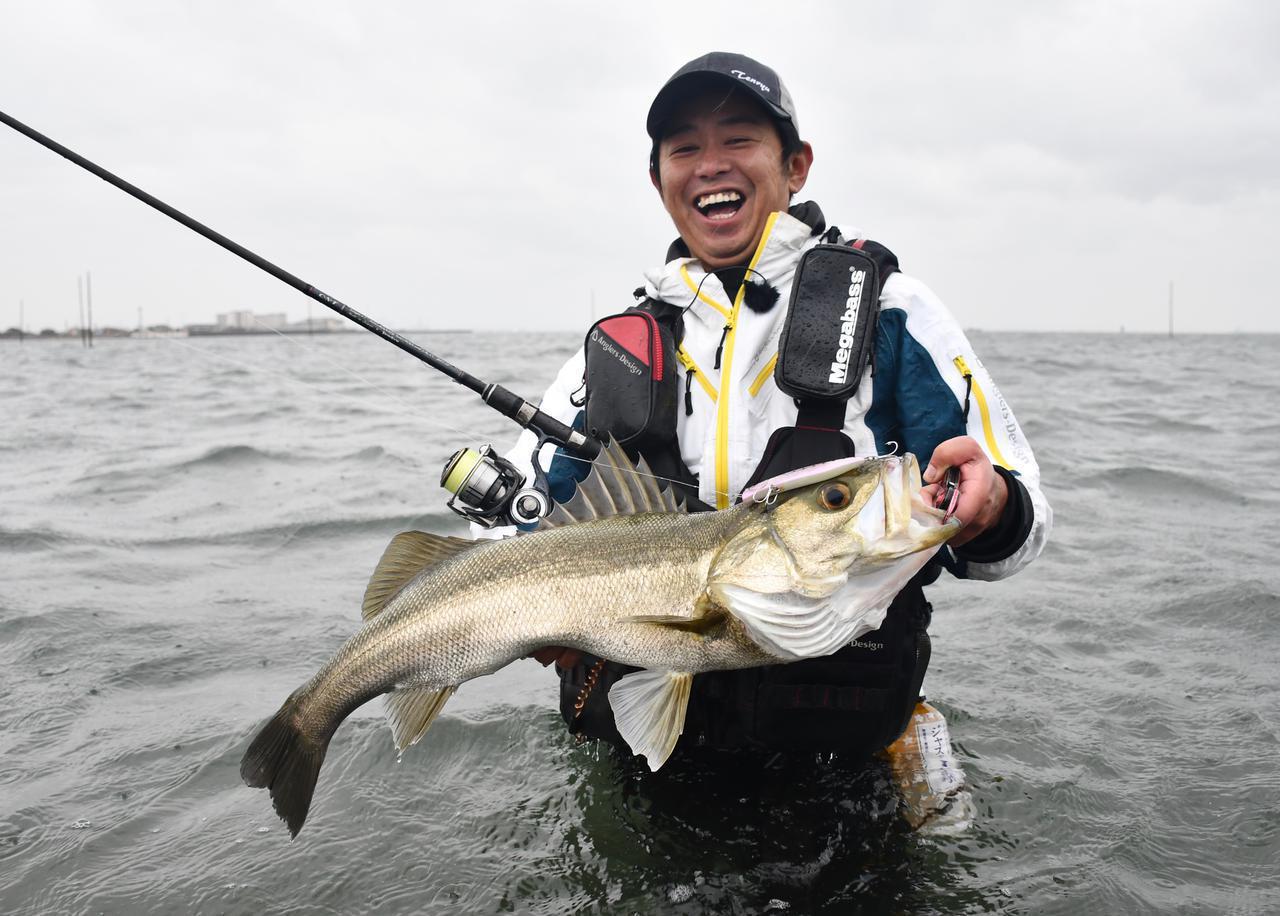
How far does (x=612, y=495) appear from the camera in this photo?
10.9 ft

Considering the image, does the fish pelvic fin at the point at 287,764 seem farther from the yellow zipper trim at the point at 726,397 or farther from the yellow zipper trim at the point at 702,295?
the yellow zipper trim at the point at 702,295

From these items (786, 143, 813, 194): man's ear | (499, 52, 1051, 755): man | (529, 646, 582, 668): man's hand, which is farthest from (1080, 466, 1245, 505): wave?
(529, 646, 582, 668): man's hand

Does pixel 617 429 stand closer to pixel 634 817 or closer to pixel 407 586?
pixel 407 586

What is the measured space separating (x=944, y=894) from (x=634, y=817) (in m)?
1.22

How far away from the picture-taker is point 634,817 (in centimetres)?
383

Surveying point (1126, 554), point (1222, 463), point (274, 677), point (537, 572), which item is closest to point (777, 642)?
point (537, 572)

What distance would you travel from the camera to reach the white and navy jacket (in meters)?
3.53

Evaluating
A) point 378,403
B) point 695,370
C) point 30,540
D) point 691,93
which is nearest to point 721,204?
point 691,93

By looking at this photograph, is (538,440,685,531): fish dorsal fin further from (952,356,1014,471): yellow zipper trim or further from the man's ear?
the man's ear

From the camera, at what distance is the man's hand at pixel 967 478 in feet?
9.39

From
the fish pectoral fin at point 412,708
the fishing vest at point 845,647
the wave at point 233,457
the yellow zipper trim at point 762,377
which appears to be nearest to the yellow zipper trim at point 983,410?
the fishing vest at point 845,647

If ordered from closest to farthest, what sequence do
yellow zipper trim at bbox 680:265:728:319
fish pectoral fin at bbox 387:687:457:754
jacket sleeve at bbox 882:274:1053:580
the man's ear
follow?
1. fish pectoral fin at bbox 387:687:457:754
2. jacket sleeve at bbox 882:274:1053:580
3. yellow zipper trim at bbox 680:265:728:319
4. the man's ear

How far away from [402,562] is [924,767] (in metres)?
2.33

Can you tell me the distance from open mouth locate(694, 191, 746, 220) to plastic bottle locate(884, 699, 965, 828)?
7.55 feet
